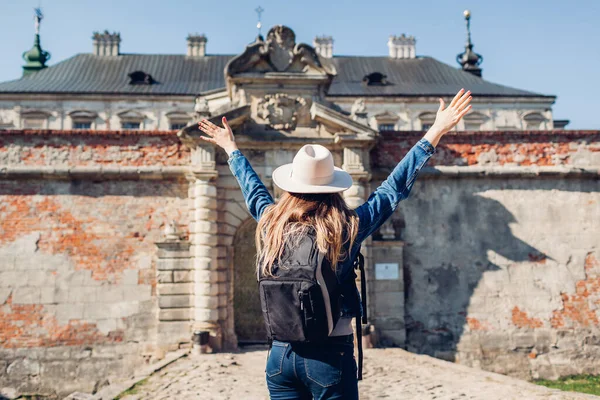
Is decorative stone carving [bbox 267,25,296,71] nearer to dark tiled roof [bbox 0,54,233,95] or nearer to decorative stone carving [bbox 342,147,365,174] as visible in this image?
decorative stone carving [bbox 342,147,365,174]

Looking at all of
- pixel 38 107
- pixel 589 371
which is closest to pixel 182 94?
pixel 38 107

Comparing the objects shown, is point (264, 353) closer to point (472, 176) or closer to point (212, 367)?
point (212, 367)

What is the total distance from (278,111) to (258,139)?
740mm

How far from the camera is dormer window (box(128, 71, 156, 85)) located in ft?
88.5

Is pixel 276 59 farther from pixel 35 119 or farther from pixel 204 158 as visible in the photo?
pixel 35 119

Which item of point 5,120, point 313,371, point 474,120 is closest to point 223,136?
point 313,371

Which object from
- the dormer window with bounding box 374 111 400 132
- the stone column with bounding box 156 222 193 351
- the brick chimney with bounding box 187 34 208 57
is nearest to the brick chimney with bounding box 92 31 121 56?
the brick chimney with bounding box 187 34 208 57

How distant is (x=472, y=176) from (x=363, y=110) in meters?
2.79

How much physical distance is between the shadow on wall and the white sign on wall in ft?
1.33

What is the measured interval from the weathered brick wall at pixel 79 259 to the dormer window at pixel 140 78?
53.2 feet

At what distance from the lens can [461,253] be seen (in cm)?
1180

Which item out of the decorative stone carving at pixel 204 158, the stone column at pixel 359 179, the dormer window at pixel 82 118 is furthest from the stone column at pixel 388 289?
the dormer window at pixel 82 118

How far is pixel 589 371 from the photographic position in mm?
11664

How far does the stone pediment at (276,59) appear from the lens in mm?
11453
